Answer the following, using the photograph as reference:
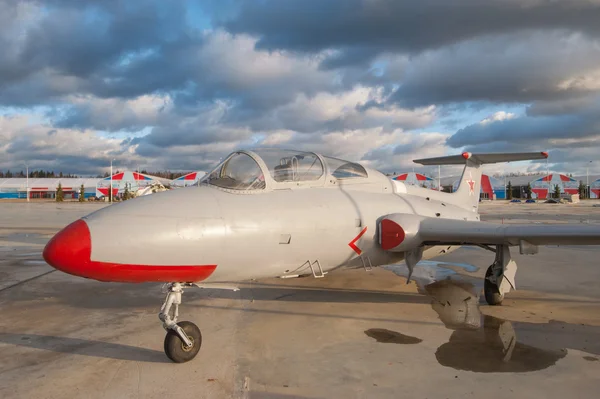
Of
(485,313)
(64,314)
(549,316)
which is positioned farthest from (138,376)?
(549,316)

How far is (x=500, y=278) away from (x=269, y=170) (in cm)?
512

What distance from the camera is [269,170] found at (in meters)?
6.42

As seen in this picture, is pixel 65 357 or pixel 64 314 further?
pixel 64 314

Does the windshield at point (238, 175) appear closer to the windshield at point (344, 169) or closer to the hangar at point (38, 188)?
the windshield at point (344, 169)

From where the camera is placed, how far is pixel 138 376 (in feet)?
16.8

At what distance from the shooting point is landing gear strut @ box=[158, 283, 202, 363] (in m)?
5.41

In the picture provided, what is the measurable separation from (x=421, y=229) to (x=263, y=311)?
331cm

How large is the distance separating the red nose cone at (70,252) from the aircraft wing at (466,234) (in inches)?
184

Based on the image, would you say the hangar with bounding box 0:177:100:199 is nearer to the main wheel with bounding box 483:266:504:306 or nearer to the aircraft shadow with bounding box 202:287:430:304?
the aircraft shadow with bounding box 202:287:430:304

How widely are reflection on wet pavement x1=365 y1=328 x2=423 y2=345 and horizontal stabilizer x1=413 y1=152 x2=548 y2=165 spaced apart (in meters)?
6.15

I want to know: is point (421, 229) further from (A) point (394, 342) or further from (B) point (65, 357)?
(B) point (65, 357)

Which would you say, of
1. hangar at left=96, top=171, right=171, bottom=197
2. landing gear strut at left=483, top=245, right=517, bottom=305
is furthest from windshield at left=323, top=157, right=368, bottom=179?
hangar at left=96, top=171, right=171, bottom=197

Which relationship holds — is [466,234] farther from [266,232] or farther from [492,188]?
[492,188]

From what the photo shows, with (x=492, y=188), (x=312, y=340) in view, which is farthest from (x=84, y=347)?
(x=492, y=188)
